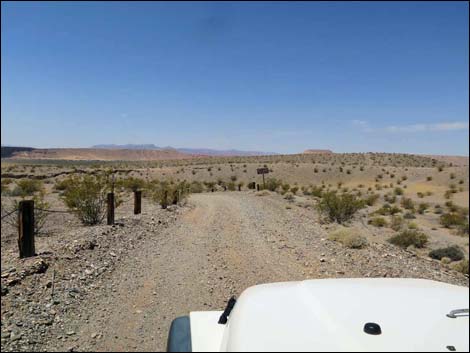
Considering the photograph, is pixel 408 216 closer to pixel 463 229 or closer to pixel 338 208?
pixel 463 229

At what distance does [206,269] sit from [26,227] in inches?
146

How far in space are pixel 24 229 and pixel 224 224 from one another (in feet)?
24.3

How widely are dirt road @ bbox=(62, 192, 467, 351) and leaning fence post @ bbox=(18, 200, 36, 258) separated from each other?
1.98 meters

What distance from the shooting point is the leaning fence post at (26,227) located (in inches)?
324

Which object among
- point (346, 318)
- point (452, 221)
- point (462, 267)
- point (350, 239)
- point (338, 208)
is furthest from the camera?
point (452, 221)

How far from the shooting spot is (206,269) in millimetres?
8328

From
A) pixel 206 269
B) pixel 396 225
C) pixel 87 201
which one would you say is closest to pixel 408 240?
pixel 396 225

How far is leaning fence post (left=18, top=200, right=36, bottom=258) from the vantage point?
8.23 meters

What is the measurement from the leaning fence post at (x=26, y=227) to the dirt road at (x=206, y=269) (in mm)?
1979

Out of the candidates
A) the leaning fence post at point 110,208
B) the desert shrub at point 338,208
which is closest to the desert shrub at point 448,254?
the desert shrub at point 338,208

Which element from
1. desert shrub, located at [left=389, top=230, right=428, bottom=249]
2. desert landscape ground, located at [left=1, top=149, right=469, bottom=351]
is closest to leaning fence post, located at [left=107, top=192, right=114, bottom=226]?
desert landscape ground, located at [left=1, top=149, right=469, bottom=351]

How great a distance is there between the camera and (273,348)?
1987 mm

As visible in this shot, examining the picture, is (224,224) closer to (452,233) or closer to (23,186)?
(452,233)

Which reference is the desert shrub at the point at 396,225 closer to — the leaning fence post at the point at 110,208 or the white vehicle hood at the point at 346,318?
the leaning fence post at the point at 110,208
